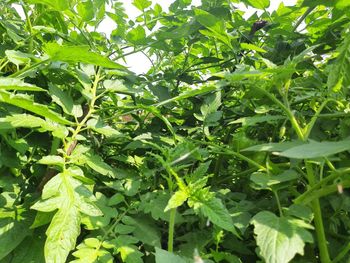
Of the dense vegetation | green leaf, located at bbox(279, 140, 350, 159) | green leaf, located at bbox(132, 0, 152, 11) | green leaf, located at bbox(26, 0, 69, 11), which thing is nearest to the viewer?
green leaf, located at bbox(279, 140, 350, 159)

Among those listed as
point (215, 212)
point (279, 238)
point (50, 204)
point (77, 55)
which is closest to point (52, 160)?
point (50, 204)

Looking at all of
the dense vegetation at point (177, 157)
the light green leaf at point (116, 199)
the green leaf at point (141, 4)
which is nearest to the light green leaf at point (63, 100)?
the dense vegetation at point (177, 157)

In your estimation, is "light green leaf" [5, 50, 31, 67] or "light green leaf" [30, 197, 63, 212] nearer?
"light green leaf" [30, 197, 63, 212]

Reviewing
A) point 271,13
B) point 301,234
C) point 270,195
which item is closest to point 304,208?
point 301,234

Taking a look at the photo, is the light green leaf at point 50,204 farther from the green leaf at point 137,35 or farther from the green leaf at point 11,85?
the green leaf at point 137,35

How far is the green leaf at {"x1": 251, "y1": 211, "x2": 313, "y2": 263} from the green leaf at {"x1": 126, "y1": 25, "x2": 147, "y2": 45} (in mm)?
660

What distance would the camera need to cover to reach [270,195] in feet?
2.78

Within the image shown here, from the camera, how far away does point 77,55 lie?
0.70 metres

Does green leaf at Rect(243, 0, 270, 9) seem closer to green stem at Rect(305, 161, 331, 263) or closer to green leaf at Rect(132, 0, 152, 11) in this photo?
green leaf at Rect(132, 0, 152, 11)

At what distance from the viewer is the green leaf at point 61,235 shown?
0.60 meters

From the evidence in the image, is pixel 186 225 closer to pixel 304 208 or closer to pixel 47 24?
pixel 304 208

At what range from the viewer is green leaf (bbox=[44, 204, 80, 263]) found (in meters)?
0.60

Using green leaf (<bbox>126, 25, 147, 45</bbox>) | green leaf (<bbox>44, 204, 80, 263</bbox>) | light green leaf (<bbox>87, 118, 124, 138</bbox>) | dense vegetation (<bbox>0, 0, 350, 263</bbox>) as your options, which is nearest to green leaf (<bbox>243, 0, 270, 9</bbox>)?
dense vegetation (<bbox>0, 0, 350, 263</bbox>)

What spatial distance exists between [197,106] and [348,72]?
1.62 ft
